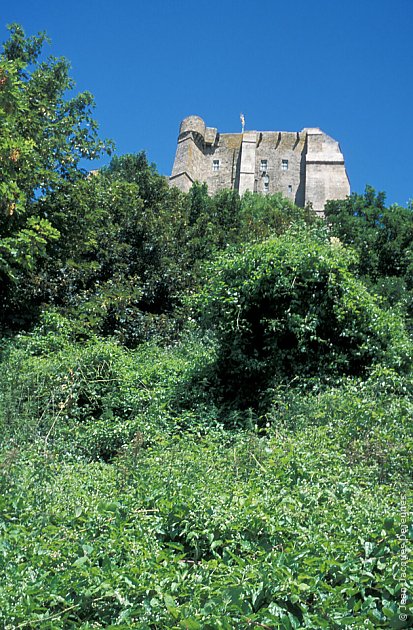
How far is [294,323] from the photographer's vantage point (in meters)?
8.37

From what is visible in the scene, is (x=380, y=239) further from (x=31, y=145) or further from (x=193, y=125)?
(x=193, y=125)

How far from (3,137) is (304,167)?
51.8 meters

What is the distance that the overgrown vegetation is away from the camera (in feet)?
11.2

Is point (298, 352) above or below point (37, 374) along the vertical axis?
above

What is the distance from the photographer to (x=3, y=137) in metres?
9.16

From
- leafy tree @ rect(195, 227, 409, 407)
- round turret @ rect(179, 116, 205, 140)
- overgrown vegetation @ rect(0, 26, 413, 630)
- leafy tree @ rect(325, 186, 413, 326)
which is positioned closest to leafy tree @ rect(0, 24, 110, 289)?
overgrown vegetation @ rect(0, 26, 413, 630)

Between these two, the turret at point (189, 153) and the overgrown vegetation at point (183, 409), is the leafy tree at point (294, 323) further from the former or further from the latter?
the turret at point (189, 153)

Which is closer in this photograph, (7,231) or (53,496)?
(53,496)

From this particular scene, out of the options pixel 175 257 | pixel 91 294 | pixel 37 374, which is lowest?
pixel 37 374

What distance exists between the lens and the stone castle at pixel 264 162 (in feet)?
186

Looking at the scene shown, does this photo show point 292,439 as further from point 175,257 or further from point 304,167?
point 304,167

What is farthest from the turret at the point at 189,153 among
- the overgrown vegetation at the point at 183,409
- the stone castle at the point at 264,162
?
the overgrown vegetation at the point at 183,409

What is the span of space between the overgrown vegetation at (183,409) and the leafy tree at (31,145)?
0.04 m

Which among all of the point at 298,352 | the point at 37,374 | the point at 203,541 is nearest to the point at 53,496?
the point at 203,541
